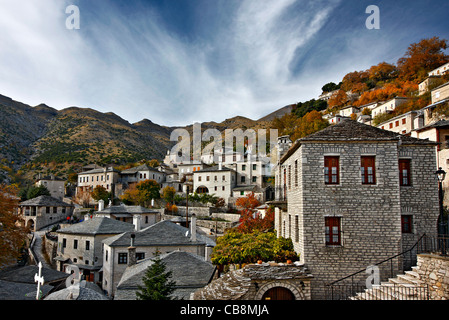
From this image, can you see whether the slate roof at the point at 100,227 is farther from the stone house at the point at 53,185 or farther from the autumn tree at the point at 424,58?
the autumn tree at the point at 424,58

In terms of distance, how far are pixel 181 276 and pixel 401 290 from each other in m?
12.8

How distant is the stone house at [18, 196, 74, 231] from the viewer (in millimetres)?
51656

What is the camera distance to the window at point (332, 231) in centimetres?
1350

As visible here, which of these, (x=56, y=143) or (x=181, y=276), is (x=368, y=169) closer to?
(x=181, y=276)

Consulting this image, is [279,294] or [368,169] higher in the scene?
[368,169]

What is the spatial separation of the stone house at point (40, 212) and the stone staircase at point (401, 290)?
57029 millimetres

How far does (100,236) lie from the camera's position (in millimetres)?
32938

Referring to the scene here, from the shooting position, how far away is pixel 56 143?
4715 inches

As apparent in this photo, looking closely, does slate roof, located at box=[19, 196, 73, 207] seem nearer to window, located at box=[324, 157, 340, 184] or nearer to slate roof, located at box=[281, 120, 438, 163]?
slate roof, located at box=[281, 120, 438, 163]

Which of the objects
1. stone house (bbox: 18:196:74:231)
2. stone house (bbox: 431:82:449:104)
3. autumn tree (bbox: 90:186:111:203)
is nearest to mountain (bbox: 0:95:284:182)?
autumn tree (bbox: 90:186:111:203)

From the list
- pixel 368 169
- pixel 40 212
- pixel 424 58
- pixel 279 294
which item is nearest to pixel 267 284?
pixel 279 294

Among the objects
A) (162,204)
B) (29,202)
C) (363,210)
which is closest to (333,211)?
(363,210)
